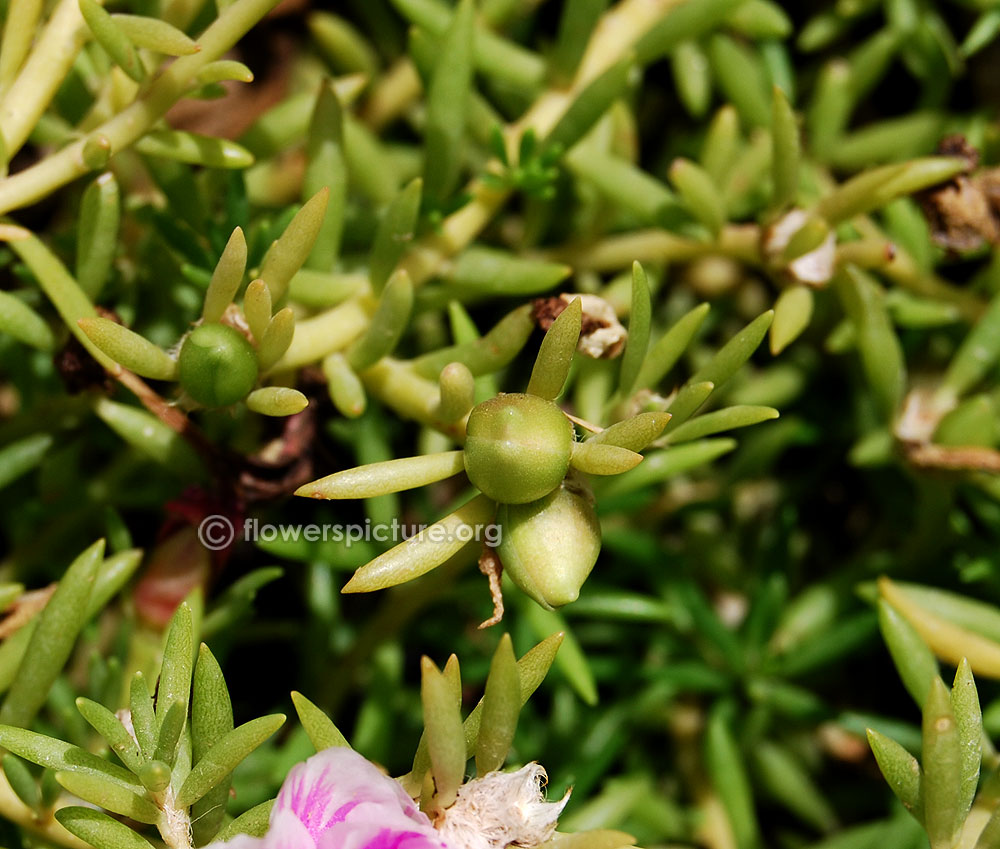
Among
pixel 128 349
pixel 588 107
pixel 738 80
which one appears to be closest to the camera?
pixel 128 349

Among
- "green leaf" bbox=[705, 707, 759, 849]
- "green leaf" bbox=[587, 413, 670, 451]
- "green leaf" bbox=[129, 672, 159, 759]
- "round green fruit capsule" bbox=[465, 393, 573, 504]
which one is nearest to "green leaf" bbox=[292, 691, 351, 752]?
"green leaf" bbox=[129, 672, 159, 759]

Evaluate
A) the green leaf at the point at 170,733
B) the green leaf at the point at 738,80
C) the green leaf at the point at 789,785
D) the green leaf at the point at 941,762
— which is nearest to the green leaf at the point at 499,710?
the green leaf at the point at 170,733

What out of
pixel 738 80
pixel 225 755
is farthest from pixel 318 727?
pixel 738 80

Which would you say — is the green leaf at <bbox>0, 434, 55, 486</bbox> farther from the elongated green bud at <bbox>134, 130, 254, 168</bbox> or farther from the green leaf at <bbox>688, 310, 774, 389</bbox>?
the green leaf at <bbox>688, 310, 774, 389</bbox>

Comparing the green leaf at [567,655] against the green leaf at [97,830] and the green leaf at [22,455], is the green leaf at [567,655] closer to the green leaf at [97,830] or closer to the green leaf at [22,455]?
the green leaf at [97,830]

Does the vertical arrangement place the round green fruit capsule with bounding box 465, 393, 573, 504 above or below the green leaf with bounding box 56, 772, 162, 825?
above

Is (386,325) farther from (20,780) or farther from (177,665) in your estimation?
(20,780)

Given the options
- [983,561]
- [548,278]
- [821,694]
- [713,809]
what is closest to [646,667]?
[713,809]

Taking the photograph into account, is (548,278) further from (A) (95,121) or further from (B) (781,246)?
(A) (95,121)
